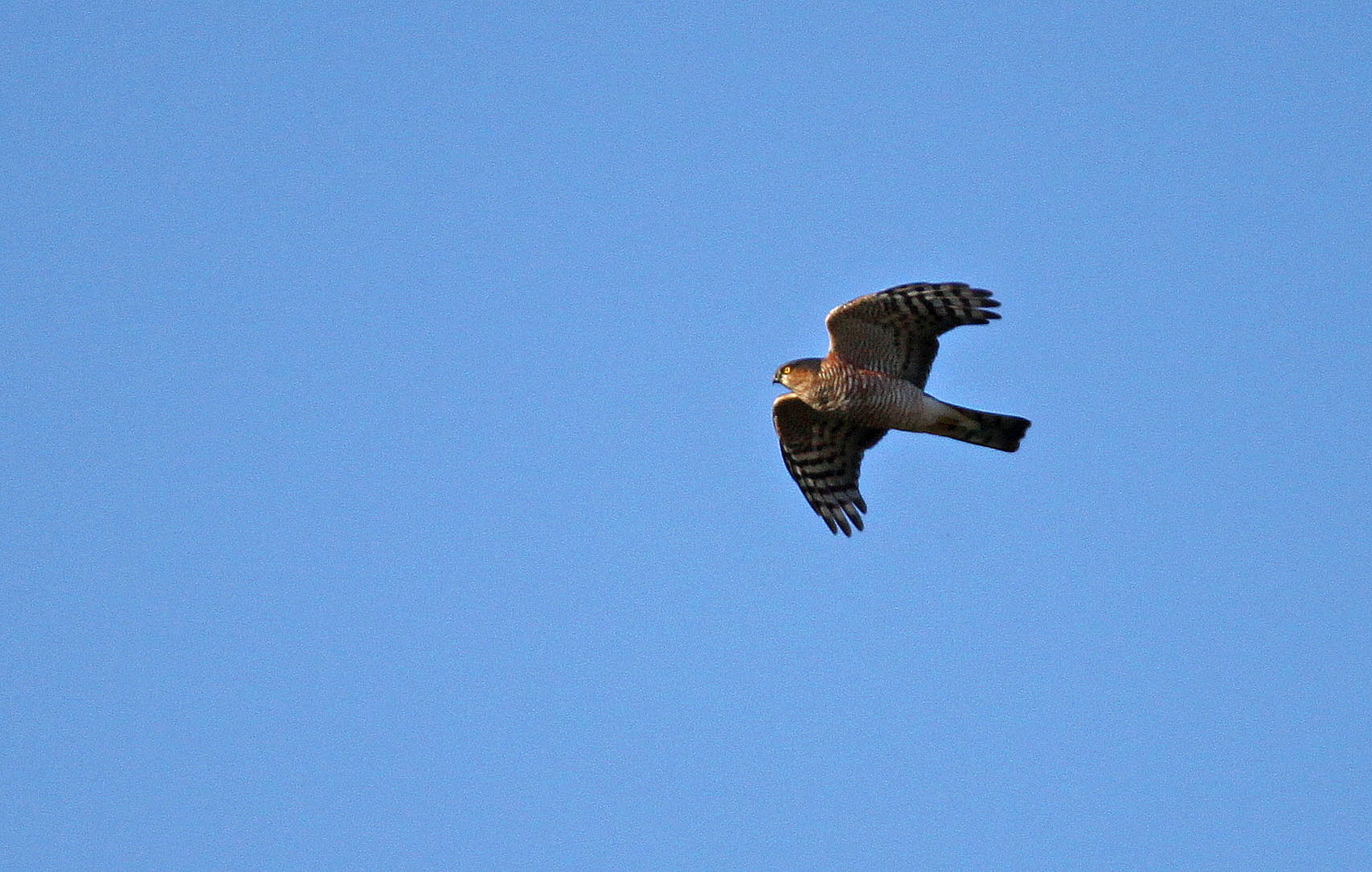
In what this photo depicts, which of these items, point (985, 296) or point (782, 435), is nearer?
point (985, 296)

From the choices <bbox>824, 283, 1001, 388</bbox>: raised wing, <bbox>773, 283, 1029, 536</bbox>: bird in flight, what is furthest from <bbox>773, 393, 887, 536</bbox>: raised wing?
<bbox>824, 283, 1001, 388</bbox>: raised wing

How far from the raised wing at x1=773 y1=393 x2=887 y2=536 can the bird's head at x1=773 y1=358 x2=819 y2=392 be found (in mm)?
525

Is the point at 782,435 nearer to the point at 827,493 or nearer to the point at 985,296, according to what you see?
the point at 827,493

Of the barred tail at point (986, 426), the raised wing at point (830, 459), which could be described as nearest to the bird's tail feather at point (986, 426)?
the barred tail at point (986, 426)

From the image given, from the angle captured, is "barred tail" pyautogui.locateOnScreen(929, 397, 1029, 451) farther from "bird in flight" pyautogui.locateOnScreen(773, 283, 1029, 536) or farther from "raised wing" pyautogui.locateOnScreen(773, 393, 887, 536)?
"raised wing" pyautogui.locateOnScreen(773, 393, 887, 536)

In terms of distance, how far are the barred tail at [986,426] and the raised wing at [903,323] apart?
1.35ft

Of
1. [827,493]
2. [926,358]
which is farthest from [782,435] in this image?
[926,358]

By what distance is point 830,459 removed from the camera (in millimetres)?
19062

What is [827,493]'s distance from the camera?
62.4 feet

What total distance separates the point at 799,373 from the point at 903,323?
109 centimetres

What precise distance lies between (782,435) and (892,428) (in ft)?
4.03

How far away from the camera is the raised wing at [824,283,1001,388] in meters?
17.4

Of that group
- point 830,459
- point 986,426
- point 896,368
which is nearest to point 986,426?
point 986,426

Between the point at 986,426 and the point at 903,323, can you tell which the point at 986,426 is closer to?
the point at 986,426
